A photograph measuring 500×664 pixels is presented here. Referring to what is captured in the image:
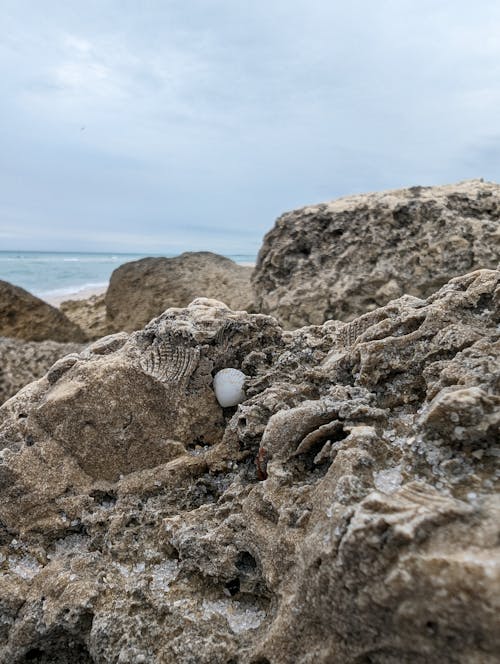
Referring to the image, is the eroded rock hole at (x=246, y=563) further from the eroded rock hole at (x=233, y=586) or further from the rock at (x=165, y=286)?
the rock at (x=165, y=286)

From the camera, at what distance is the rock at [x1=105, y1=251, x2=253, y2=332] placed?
1080 cm

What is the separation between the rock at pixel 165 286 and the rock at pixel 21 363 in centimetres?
279

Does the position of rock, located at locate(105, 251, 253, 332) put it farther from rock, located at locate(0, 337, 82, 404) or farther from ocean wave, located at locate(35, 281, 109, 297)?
ocean wave, located at locate(35, 281, 109, 297)

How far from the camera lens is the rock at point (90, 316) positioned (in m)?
11.7

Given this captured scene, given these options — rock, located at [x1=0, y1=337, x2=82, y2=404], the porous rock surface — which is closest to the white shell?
the porous rock surface

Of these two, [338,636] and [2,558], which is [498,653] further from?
[2,558]

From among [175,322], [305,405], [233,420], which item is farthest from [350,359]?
[175,322]

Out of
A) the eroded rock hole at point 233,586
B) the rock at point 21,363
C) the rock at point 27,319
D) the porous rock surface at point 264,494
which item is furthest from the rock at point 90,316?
the eroded rock hole at point 233,586

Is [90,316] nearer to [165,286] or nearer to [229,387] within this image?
[165,286]

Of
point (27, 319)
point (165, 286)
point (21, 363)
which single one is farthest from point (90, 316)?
point (21, 363)

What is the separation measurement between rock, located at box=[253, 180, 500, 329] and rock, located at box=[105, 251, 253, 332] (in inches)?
137

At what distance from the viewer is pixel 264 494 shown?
8.06 ft

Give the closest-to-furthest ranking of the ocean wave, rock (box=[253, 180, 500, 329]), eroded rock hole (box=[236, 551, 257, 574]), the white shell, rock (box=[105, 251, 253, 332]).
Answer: eroded rock hole (box=[236, 551, 257, 574])
the white shell
rock (box=[253, 180, 500, 329])
rock (box=[105, 251, 253, 332])
the ocean wave

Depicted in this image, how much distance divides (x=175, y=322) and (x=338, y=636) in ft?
6.71
